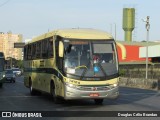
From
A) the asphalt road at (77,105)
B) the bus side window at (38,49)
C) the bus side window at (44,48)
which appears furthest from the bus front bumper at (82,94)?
the bus side window at (38,49)

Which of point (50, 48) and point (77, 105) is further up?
point (50, 48)

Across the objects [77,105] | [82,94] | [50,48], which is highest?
[50,48]

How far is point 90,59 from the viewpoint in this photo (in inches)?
705

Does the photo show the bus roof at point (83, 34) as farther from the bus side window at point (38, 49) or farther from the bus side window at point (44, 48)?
the bus side window at point (38, 49)

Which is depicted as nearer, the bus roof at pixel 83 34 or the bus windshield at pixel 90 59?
the bus windshield at pixel 90 59

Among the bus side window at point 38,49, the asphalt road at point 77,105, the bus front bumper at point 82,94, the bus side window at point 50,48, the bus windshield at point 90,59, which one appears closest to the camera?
the asphalt road at point 77,105

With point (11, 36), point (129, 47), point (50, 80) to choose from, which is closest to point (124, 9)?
point (129, 47)

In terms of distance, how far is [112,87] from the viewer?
59.1ft

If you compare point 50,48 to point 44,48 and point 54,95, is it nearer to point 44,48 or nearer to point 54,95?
point 44,48

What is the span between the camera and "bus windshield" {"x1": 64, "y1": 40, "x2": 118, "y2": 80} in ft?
58.2

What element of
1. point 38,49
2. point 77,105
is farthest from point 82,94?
point 38,49

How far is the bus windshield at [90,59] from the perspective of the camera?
17750 millimetres

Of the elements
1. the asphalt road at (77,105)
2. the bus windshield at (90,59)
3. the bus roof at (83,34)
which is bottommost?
the asphalt road at (77,105)

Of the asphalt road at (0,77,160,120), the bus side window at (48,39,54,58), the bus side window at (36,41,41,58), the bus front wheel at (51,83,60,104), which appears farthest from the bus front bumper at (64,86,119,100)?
the bus side window at (36,41,41,58)
